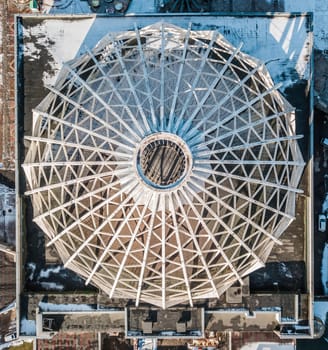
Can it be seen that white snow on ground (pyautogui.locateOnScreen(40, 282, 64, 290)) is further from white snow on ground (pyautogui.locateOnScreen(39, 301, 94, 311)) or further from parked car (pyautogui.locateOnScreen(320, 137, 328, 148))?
parked car (pyautogui.locateOnScreen(320, 137, 328, 148))

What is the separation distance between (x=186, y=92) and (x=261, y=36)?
38.8ft

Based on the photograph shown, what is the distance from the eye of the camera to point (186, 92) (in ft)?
72.4

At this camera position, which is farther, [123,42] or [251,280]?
[251,280]

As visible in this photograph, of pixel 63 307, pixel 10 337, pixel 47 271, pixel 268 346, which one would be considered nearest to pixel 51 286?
pixel 47 271

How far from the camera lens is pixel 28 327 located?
30.4 m

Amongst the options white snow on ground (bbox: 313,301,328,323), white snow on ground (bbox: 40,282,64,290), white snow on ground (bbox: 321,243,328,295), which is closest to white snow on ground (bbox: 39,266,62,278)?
white snow on ground (bbox: 40,282,64,290)

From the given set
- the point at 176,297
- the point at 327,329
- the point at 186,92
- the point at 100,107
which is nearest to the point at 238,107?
the point at 186,92

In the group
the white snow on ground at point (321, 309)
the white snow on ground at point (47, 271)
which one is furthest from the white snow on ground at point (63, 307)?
the white snow on ground at point (321, 309)

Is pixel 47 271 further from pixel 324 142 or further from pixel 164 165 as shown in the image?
pixel 324 142

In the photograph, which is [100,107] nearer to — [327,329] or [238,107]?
[238,107]

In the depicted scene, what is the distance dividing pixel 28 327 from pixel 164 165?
711 inches

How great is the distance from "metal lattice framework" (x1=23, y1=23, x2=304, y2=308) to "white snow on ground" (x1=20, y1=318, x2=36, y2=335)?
26.3 feet

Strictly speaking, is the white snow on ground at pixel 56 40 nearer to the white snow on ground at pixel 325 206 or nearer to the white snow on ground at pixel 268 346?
the white snow on ground at pixel 325 206

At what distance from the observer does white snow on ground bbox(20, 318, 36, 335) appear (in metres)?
30.4
